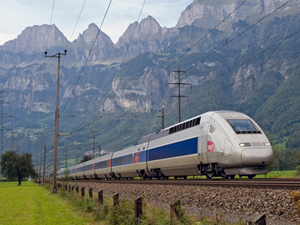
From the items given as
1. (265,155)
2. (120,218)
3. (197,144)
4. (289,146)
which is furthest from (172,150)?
(289,146)

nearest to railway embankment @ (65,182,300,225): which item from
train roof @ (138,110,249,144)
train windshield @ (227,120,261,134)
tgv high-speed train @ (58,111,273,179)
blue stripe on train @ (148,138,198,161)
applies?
tgv high-speed train @ (58,111,273,179)

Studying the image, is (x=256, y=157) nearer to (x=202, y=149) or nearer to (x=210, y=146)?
(x=210, y=146)

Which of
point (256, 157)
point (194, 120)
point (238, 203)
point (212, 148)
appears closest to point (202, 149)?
point (212, 148)

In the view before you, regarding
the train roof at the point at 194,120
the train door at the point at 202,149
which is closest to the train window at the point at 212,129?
the train door at the point at 202,149

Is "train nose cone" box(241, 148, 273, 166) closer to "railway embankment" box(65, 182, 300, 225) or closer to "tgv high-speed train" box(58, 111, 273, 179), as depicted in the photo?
"tgv high-speed train" box(58, 111, 273, 179)

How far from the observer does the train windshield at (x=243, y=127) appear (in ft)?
74.6

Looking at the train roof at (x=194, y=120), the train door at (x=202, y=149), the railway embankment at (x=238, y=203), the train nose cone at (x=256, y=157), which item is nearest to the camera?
the railway embankment at (x=238, y=203)

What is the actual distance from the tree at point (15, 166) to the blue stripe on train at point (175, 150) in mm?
69527

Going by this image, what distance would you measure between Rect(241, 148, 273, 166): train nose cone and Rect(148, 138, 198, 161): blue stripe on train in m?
5.36

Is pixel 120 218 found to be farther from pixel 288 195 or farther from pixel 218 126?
pixel 218 126

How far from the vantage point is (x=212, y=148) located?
23.7 metres

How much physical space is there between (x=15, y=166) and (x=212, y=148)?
84.2 metres

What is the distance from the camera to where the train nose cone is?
2091 cm

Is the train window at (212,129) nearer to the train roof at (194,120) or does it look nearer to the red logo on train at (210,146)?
the red logo on train at (210,146)
